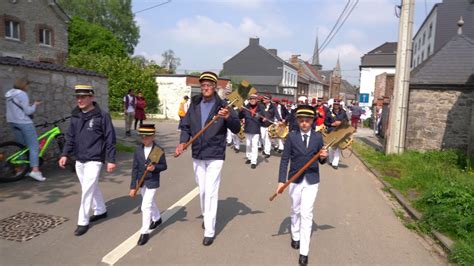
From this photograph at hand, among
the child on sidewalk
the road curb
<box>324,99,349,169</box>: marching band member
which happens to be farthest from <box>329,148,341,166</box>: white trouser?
the child on sidewalk

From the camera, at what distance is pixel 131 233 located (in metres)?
4.57

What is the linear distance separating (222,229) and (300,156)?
1604 millimetres

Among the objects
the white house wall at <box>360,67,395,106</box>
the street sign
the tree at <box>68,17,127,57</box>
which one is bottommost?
the street sign

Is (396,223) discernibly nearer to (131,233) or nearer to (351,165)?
(131,233)

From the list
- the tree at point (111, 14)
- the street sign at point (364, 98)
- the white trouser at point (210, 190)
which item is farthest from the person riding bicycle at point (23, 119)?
the tree at point (111, 14)

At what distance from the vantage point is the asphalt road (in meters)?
3.98

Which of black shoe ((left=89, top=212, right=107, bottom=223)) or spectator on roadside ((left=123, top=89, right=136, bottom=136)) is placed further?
spectator on roadside ((left=123, top=89, right=136, bottom=136))

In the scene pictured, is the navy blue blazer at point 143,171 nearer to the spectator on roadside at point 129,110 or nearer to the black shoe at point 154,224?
the black shoe at point 154,224

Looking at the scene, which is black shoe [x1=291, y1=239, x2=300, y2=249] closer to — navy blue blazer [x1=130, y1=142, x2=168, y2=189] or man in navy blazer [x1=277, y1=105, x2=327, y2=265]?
man in navy blazer [x1=277, y1=105, x2=327, y2=265]

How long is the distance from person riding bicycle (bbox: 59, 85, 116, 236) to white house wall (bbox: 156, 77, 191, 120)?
2093 centimetres

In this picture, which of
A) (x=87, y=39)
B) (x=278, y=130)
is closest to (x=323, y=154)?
(x=278, y=130)

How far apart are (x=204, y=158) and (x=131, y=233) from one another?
4.60 feet

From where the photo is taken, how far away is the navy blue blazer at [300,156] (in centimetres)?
411

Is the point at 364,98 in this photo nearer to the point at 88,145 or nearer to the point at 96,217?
the point at 96,217
